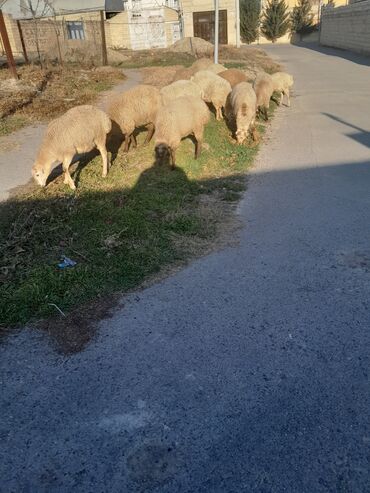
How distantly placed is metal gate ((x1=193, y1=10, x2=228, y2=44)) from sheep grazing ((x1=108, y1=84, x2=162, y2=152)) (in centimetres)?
4306

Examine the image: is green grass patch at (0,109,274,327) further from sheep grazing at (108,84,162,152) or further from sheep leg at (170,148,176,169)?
sheep grazing at (108,84,162,152)

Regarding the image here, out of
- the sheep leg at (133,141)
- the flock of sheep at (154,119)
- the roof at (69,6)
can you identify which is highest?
the roof at (69,6)

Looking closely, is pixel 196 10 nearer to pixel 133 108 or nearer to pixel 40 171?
pixel 133 108

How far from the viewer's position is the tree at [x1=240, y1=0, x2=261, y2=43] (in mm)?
52625

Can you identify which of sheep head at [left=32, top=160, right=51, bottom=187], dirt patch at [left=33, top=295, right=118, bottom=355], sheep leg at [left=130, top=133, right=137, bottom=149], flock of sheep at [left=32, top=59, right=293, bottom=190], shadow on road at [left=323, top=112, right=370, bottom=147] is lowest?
shadow on road at [left=323, top=112, right=370, bottom=147]

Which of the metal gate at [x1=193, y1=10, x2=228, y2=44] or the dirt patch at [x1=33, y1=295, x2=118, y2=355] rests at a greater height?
the metal gate at [x1=193, y1=10, x2=228, y2=44]

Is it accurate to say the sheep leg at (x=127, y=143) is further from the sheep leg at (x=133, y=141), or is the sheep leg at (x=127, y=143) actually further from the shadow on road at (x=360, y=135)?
the shadow on road at (x=360, y=135)

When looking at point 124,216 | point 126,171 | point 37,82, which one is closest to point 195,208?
point 124,216

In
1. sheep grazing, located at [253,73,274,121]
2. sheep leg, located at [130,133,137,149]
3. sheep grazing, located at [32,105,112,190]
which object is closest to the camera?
sheep grazing, located at [32,105,112,190]

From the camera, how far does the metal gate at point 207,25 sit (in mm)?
46062

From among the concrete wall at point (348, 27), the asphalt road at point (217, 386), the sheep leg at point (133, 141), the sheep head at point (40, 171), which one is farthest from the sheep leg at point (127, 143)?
the concrete wall at point (348, 27)

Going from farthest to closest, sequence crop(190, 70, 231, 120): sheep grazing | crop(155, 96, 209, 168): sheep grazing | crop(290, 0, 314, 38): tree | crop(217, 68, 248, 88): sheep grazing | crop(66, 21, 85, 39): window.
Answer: crop(290, 0, 314, 38): tree, crop(66, 21, 85, 39): window, crop(217, 68, 248, 88): sheep grazing, crop(190, 70, 231, 120): sheep grazing, crop(155, 96, 209, 168): sheep grazing

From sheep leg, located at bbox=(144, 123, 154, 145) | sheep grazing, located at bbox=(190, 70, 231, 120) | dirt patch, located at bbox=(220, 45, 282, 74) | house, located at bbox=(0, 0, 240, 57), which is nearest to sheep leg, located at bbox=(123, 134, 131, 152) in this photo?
sheep leg, located at bbox=(144, 123, 154, 145)

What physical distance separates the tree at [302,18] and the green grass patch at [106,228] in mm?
56276
